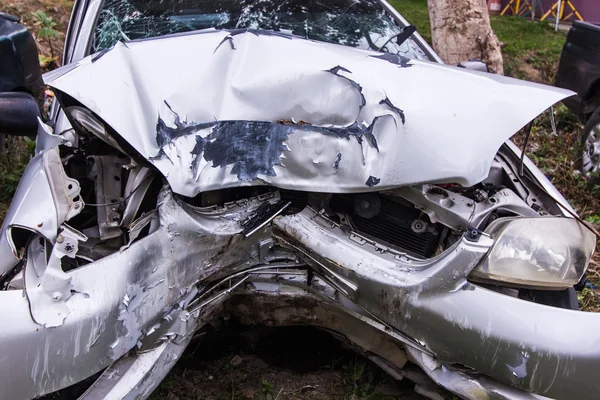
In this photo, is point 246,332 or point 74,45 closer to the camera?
point 246,332

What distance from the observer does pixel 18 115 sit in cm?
218

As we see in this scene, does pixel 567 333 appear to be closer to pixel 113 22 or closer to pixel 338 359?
pixel 338 359

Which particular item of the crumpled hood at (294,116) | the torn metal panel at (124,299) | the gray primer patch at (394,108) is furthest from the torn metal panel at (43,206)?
the gray primer patch at (394,108)

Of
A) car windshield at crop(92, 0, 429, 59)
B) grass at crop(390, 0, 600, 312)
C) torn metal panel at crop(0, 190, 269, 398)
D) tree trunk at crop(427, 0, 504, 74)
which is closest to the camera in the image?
torn metal panel at crop(0, 190, 269, 398)

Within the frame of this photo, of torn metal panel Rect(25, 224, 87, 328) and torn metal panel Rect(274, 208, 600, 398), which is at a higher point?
torn metal panel Rect(25, 224, 87, 328)

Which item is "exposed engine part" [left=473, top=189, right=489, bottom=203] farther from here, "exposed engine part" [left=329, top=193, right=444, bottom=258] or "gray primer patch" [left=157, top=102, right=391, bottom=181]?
"gray primer patch" [left=157, top=102, right=391, bottom=181]

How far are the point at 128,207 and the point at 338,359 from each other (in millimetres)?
1257

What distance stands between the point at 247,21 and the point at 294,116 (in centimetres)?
105

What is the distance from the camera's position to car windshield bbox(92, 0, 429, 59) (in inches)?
112

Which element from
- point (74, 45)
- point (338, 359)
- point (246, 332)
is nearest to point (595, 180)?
point (338, 359)

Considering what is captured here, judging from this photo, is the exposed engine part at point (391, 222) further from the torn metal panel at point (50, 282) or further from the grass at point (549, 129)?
the grass at point (549, 129)

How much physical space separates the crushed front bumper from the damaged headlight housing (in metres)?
0.07

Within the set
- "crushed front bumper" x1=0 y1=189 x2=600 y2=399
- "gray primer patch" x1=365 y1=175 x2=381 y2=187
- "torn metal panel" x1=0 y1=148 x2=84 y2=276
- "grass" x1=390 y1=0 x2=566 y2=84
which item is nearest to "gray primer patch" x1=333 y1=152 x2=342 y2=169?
"gray primer patch" x1=365 y1=175 x2=381 y2=187

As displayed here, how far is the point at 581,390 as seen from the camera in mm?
1781
